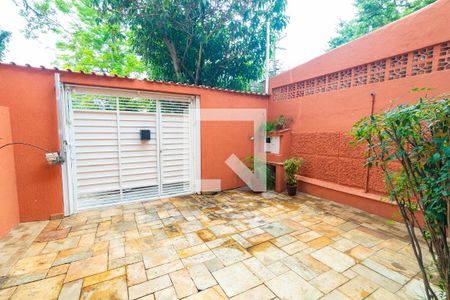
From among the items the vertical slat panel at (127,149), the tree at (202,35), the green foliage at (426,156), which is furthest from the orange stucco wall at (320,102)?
the green foliage at (426,156)

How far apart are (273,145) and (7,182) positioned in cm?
531

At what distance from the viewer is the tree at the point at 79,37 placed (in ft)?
28.4

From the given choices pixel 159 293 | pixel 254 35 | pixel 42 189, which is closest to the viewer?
pixel 159 293

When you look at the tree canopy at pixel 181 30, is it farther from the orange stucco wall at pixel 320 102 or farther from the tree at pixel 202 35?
the orange stucco wall at pixel 320 102

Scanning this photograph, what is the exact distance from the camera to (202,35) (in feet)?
19.2

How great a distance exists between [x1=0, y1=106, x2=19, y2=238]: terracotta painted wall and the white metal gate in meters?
0.75

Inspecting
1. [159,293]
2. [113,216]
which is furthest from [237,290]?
[113,216]

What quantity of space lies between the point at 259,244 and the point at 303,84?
4.02 metres

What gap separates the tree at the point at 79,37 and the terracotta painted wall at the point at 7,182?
248 inches

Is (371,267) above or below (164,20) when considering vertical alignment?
below

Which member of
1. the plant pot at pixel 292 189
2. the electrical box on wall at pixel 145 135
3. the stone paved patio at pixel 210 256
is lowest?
the stone paved patio at pixel 210 256

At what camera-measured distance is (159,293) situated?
185cm

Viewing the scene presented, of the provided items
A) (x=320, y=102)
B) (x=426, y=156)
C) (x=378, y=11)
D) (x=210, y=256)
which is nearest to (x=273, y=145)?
(x=320, y=102)

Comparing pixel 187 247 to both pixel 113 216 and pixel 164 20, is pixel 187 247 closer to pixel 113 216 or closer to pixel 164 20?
pixel 113 216
